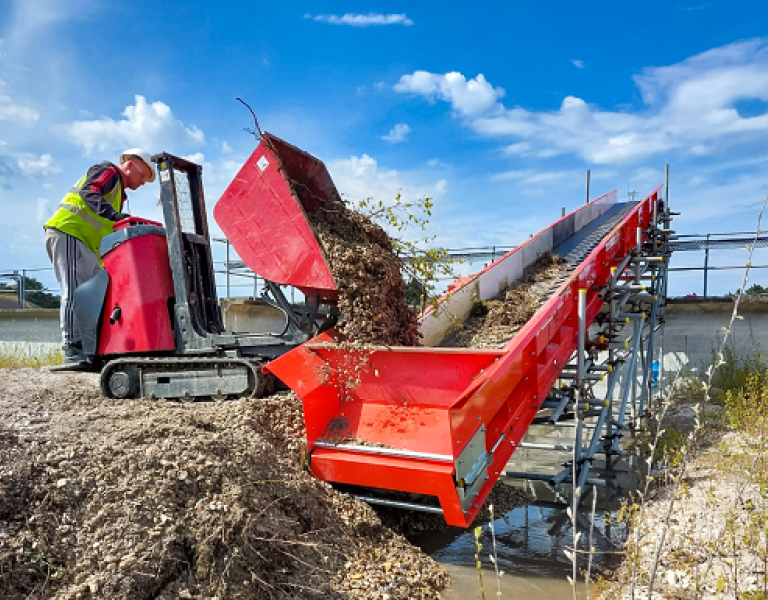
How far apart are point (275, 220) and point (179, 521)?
7.22ft

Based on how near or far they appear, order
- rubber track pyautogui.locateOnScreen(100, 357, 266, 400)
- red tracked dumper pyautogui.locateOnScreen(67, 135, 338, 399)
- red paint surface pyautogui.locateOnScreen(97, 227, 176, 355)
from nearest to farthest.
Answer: red tracked dumper pyautogui.locateOnScreen(67, 135, 338, 399) → rubber track pyautogui.locateOnScreen(100, 357, 266, 400) → red paint surface pyautogui.locateOnScreen(97, 227, 176, 355)

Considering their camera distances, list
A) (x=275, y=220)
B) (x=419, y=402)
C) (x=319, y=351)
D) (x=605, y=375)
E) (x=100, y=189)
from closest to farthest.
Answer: (x=419, y=402) < (x=319, y=351) < (x=275, y=220) < (x=605, y=375) < (x=100, y=189)

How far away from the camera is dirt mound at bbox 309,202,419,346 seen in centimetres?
412

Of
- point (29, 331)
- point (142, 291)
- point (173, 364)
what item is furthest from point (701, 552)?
point (29, 331)

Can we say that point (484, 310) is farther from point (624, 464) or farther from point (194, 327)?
point (624, 464)

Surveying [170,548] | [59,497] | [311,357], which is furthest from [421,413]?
[59,497]

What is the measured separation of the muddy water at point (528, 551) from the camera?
3.61 m

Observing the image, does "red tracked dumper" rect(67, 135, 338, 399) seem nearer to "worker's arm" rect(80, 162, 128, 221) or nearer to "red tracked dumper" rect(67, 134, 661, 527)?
"red tracked dumper" rect(67, 134, 661, 527)

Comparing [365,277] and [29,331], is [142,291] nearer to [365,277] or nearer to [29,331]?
[365,277]

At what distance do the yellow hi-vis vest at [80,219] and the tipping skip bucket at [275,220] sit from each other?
2.02 m

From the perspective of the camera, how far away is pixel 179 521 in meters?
3.01

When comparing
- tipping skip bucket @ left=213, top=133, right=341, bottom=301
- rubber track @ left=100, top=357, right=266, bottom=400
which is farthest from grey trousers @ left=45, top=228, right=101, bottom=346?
tipping skip bucket @ left=213, top=133, right=341, bottom=301

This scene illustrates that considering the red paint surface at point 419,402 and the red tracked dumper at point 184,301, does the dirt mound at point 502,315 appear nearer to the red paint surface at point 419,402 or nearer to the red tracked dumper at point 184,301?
the red paint surface at point 419,402

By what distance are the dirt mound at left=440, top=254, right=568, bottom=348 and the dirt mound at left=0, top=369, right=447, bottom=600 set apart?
5.44 feet
